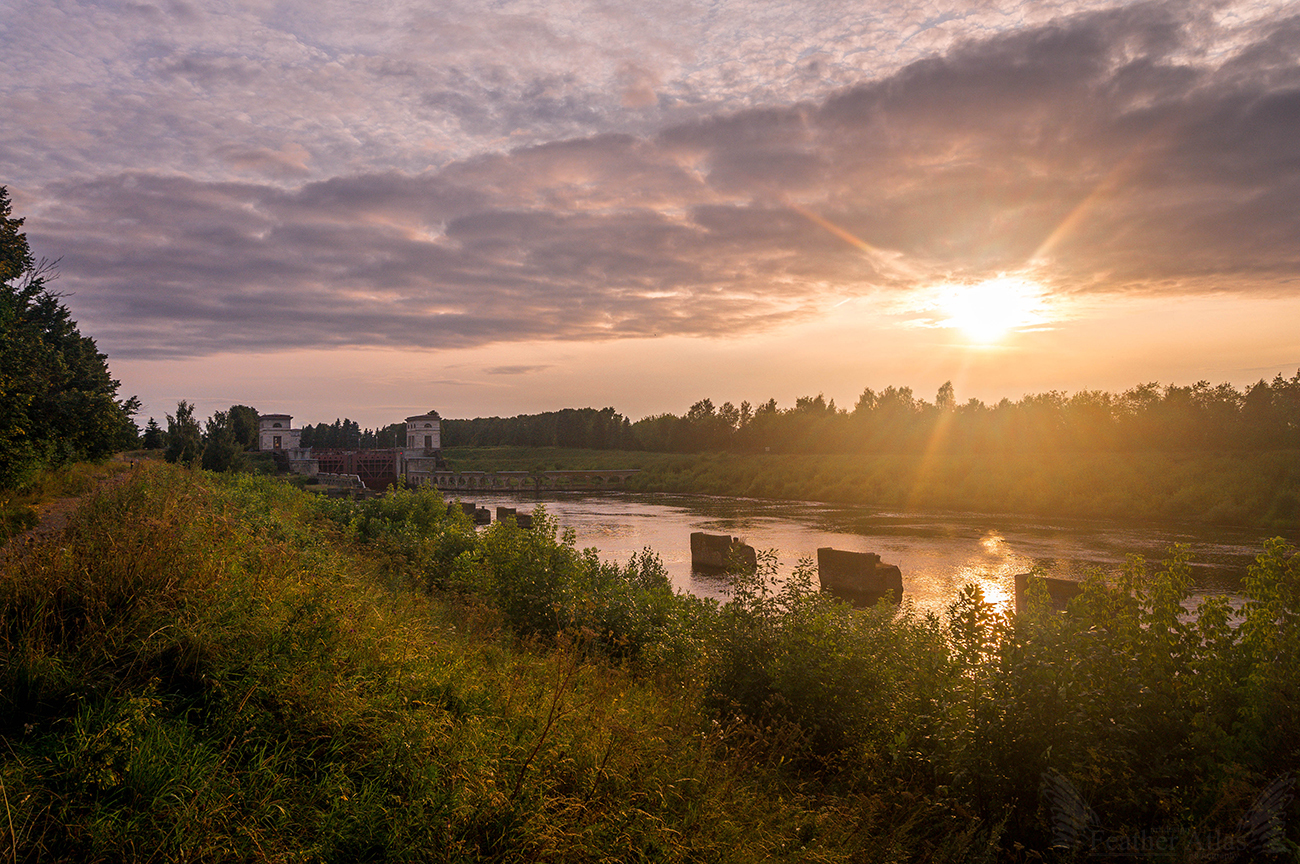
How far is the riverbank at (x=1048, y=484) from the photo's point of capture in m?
35.4

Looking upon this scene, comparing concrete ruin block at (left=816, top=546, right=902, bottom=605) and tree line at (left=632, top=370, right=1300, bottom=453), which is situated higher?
tree line at (left=632, top=370, right=1300, bottom=453)

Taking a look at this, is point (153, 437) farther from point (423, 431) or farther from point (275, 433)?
point (423, 431)

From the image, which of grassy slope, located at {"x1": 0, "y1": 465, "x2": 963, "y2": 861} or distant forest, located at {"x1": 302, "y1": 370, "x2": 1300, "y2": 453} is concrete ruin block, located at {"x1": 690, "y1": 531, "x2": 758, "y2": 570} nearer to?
grassy slope, located at {"x1": 0, "y1": 465, "x2": 963, "y2": 861}

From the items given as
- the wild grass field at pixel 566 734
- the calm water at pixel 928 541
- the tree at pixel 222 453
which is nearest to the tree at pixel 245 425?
the tree at pixel 222 453

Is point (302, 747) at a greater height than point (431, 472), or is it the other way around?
point (302, 747)

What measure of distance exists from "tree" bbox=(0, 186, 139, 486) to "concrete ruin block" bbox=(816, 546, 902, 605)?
18.6 meters

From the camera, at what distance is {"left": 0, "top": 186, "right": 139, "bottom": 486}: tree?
1423 cm

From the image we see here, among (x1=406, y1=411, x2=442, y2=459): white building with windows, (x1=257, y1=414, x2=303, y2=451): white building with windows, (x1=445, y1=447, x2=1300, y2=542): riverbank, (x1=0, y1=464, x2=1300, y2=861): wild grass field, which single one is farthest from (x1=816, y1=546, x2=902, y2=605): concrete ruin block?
(x1=406, y1=411, x2=442, y2=459): white building with windows

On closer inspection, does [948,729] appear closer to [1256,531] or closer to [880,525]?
Result: [880,525]

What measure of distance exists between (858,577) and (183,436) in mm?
33206

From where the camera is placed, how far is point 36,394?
15.7 meters

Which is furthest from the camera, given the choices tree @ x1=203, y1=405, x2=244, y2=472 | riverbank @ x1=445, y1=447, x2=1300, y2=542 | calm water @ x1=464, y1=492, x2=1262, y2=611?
riverbank @ x1=445, y1=447, x2=1300, y2=542

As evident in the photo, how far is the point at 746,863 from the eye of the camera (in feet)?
14.0

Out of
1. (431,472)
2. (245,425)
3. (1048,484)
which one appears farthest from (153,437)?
(1048,484)
